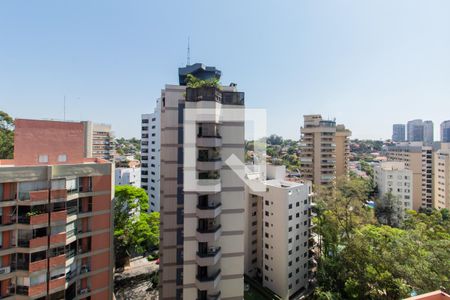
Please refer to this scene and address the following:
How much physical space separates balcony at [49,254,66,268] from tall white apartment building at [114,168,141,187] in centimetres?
2852

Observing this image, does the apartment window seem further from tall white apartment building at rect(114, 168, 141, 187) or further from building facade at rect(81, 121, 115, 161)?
building facade at rect(81, 121, 115, 161)

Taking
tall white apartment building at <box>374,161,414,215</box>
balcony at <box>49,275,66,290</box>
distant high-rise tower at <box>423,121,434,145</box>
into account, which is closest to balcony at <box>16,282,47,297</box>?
balcony at <box>49,275,66,290</box>

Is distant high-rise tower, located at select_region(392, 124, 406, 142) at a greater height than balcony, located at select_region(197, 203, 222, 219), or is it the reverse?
distant high-rise tower, located at select_region(392, 124, 406, 142)

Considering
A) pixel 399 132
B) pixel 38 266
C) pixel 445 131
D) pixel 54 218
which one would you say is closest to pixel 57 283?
pixel 38 266

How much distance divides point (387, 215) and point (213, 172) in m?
36.7

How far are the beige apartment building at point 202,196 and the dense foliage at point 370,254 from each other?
949 cm

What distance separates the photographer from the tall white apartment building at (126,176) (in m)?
37.5

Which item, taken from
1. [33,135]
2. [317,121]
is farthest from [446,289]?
[317,121]

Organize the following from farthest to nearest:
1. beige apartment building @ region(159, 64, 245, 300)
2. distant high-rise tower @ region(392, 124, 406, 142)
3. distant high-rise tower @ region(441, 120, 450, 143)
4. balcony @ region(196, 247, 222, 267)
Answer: distant high-rise tower @ region(392, 124, 406, 142) < distant high-rise tower @ region(441, 120, 450, 143) < beige apartment building @ region(159, 64, 245, 300) < balcony @ region(196, 247, 222, 267)

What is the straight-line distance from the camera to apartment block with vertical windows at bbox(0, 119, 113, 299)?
1002cm

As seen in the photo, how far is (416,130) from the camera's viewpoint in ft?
373

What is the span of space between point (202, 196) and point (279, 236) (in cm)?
1250

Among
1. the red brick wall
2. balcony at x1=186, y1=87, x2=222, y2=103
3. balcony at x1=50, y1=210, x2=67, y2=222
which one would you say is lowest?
balcony at x1=50, y1=210, x2=67, y2=222

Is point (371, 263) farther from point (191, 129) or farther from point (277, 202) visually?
point (191, 129)
